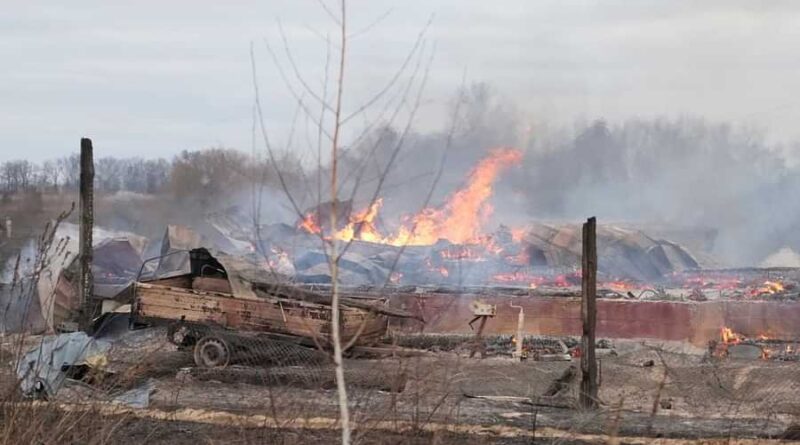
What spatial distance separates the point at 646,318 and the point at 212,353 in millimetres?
9289

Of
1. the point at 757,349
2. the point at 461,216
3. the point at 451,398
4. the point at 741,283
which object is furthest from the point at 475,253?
the point at 451,398

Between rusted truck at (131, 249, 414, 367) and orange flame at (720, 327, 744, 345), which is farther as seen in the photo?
orange flame at (720, 327, 744, 345)

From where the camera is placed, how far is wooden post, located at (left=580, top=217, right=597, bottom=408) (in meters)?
10.1

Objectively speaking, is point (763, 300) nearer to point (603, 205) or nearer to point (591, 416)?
point (591, 416)

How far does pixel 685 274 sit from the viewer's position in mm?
28797

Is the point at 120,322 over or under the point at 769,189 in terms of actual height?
under

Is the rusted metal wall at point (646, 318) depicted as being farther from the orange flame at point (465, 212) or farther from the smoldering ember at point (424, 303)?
the orange flame at point (465, 212)

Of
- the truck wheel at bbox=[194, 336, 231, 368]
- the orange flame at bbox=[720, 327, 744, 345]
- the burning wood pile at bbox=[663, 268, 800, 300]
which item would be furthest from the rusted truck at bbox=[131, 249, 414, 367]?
the burning wood pile at bbox=[663, 268, 800, 300]

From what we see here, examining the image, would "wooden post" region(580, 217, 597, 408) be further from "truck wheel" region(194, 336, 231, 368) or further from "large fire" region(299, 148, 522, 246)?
"large fire" region(299, 148, 522, 246)

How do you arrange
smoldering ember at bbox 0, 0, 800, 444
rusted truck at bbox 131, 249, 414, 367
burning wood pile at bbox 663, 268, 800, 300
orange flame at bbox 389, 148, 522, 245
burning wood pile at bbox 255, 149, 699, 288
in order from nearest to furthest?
1. smoldering ember at bbox 0, 0, 800, 444
2. rusted truck at bbox 131, 249, 414, 367
3. burning wood pile at bbox 663, 268, 800, 300
4. burning wood pile at bbox 255, 149, 699, 288
5. orange flame at bbox 389, 148, 522, 245

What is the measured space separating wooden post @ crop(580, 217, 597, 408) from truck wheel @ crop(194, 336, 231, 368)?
6176 mm

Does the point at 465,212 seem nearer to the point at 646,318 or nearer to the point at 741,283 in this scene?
the point at 741,283

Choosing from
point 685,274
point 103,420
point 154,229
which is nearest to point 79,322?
point 103,420

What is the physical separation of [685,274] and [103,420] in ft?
83.4
